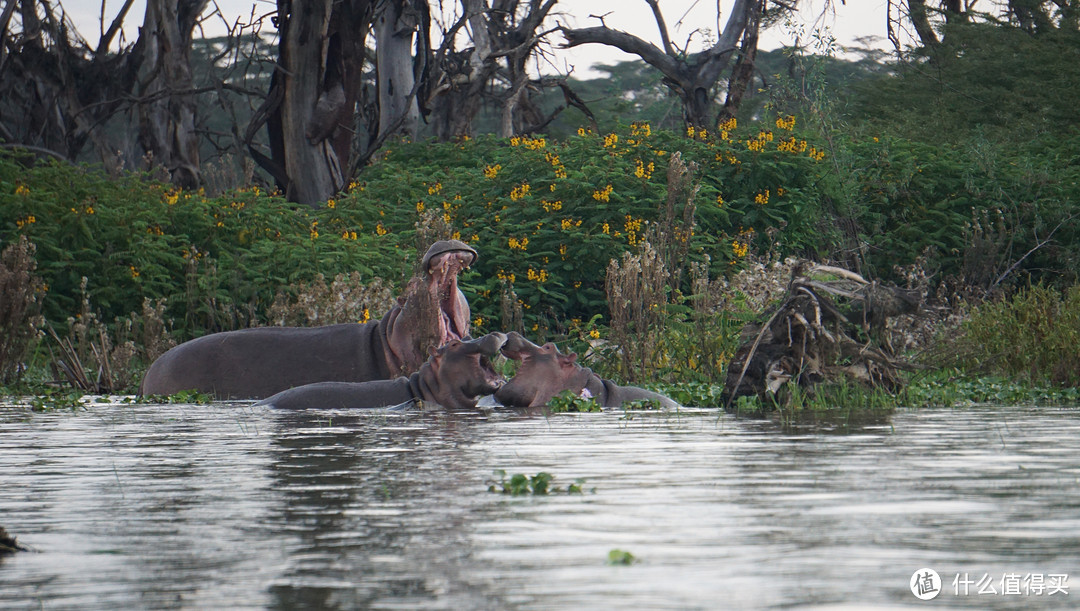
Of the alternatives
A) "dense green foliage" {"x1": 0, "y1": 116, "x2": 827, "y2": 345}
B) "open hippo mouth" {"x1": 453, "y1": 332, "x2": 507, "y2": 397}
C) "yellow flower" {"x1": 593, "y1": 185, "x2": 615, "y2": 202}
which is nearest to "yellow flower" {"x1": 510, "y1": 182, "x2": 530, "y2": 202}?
"dense green foliage" {"x1": 0, "y1": 116, "x2": 827, "y2": 345}

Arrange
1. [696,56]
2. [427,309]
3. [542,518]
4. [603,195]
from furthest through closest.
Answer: [696,56], [603,195], [427,309], [542,518]

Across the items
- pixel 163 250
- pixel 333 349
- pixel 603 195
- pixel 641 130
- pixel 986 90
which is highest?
pixel 986 90

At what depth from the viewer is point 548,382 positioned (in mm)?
9102

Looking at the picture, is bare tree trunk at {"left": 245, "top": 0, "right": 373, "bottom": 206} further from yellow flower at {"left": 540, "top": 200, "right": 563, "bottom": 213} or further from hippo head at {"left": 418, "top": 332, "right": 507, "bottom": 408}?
hippo head at {"left": 418, "top": 332, "right": 507, "bottom": 408}

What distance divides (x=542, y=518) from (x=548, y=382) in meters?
4.99

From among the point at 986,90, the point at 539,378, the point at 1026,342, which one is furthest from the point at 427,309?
the point at 986,90

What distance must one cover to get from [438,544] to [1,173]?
13.3 m

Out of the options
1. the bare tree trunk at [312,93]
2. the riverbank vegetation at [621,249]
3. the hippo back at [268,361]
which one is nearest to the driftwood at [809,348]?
the riverbank vegetation at [621,249]

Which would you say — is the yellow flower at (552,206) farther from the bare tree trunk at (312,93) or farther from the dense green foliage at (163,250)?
the bare tree trunk at (312,93)

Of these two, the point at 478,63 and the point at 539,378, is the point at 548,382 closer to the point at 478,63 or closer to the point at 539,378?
the point at 539,378

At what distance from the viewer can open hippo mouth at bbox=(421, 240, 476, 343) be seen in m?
9.70

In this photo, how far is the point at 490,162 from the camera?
20.8 m

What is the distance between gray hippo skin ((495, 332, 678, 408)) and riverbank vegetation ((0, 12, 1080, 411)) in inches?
18.4

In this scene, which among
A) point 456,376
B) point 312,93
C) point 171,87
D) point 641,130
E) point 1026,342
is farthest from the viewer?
point 171,87
